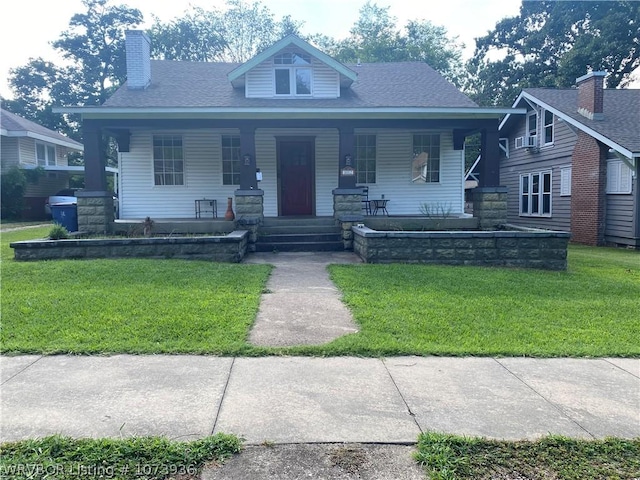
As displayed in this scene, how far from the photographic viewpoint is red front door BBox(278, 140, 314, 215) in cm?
1402

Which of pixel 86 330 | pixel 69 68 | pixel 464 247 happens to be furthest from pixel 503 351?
pixel 69 68

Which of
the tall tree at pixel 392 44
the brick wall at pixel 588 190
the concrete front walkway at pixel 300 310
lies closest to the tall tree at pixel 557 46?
the tall tree at pixel 392 44

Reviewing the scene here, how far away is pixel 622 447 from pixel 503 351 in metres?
1.66

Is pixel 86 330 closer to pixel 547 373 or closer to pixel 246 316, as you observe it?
pixel 246 316

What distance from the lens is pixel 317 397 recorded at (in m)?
3.38

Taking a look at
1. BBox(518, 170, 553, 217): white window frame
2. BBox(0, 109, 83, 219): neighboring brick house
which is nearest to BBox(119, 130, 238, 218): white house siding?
BBox(518, 170, 553, 217): white window frame

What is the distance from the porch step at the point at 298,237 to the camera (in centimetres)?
1109

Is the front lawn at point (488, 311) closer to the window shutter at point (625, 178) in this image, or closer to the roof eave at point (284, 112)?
the roof eave at point (284, 112)

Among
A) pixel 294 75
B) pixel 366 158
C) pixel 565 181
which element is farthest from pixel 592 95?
pixel 294 75

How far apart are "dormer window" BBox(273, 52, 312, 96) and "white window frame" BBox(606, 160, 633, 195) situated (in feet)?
33.5

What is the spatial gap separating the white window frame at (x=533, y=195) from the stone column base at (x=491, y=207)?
7.96 m

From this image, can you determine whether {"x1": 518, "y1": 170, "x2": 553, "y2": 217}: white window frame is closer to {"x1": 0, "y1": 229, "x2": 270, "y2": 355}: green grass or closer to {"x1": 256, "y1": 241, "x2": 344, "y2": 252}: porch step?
{"x1": 256, "y1": 241, "x2": 344, "y2": 252}: porch step

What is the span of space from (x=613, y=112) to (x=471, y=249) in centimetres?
1149

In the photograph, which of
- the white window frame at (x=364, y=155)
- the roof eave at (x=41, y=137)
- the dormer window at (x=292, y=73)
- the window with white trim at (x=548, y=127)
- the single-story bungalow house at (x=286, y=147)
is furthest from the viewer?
the roof eave at (x=41, y=137)
